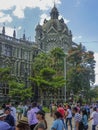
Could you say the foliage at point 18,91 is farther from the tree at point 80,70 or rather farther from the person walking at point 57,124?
the person walking at point 57,124

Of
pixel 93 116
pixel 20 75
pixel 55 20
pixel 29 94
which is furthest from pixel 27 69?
pixel 93 116

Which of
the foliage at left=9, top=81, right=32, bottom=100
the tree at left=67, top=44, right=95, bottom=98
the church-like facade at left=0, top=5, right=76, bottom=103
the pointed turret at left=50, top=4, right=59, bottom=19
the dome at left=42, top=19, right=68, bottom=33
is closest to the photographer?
the foliage at left=9, top=81, right=32, bottom=100

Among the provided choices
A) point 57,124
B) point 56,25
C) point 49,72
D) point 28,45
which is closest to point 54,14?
point 56,25

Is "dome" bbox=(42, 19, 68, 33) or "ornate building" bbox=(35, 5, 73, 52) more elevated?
"dome" bbox=(42, 19, 68, 33)

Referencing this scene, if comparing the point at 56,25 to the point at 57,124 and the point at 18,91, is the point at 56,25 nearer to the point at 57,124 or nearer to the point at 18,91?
the point at 18,91

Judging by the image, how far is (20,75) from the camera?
65062 mm

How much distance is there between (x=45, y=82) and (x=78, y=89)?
11307mm

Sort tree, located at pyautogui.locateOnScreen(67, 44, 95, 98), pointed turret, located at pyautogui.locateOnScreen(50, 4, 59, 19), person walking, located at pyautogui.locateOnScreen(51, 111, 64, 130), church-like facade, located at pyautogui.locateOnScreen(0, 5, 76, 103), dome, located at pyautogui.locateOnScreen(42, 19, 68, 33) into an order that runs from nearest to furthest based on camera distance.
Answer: person walking, located at pyautogui.locateOnScreen(51, 111, 64, 130) → tree, located at pyautogui.locateOnScreen(67, 44, 95, 98) → church-like facade, located at pyautogui.locateOnScreen(0, 5, 76, 103) → dome, located at pyautogui.locateOnScreen(42, 19, 68, 33) → pointed turret, located at pyautogui.locateOnScreen(50, 4, 59, 19)

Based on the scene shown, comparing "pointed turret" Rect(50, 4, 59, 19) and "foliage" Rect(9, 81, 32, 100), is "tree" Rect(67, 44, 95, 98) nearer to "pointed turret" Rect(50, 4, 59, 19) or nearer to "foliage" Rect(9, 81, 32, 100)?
"foliage" Rect(9, 81, 32, 100)

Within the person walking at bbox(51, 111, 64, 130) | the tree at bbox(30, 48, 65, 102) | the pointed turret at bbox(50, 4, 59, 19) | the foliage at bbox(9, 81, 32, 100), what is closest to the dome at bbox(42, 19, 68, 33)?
the pointed turret at bbox(50, 4, 59, 19)

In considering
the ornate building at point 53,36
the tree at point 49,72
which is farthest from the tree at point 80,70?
the ornate building at point 53,36

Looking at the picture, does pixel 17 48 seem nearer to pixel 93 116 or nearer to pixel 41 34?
pixel 41 34

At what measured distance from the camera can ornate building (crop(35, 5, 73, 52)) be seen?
263 ft

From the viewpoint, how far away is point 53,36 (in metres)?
80.6
